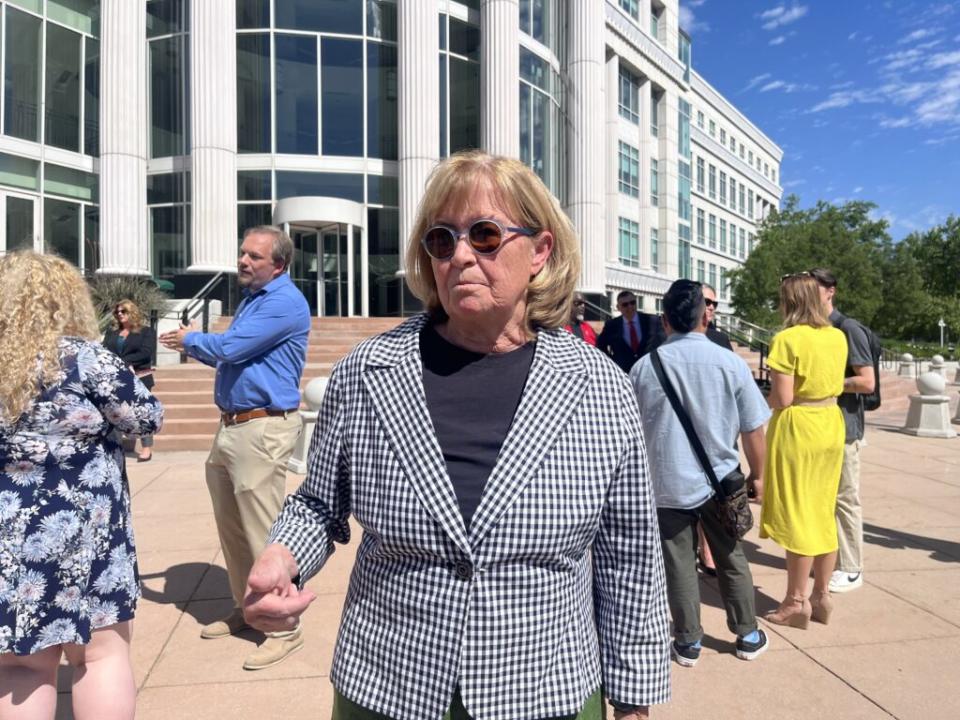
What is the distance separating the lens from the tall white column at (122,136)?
1853cm

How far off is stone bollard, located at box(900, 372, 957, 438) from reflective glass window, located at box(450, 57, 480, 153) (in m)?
14.7

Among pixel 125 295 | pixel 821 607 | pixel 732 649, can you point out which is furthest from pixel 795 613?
pixel 125 295

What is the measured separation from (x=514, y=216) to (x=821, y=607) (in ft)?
12.5

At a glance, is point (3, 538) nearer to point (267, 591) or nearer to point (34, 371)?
point (34, 371)

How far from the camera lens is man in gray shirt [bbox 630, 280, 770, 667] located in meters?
3.67

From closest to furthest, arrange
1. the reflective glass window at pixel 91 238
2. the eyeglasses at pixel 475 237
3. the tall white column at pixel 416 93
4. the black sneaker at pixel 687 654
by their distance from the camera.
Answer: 1. the eyeglasses at pixel 475 237
2. the black sneaker at pixel 687 654
3. the reflective glass window at pixel 91 238
4. the tall white column at pixel 416 93

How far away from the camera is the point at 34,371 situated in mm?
2395

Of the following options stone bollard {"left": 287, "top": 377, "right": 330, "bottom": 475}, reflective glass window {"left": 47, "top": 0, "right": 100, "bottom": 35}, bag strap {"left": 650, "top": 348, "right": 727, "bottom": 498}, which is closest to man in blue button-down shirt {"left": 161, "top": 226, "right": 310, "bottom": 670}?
bag strap {"left": 650, "top": 348, "right": 727, "bottom": 498}

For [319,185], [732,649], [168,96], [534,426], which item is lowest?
[732,649]

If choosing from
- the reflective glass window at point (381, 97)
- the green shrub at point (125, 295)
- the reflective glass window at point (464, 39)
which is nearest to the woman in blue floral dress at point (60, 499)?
the green shrub at point (125, 295)

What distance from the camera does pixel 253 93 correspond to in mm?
19859

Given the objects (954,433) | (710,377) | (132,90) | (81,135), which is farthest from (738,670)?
(81,135)

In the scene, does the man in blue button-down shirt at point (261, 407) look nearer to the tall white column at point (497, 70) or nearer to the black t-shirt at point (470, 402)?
the black t-shirt at point (470, 402)

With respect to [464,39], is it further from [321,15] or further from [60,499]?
[60,499]
